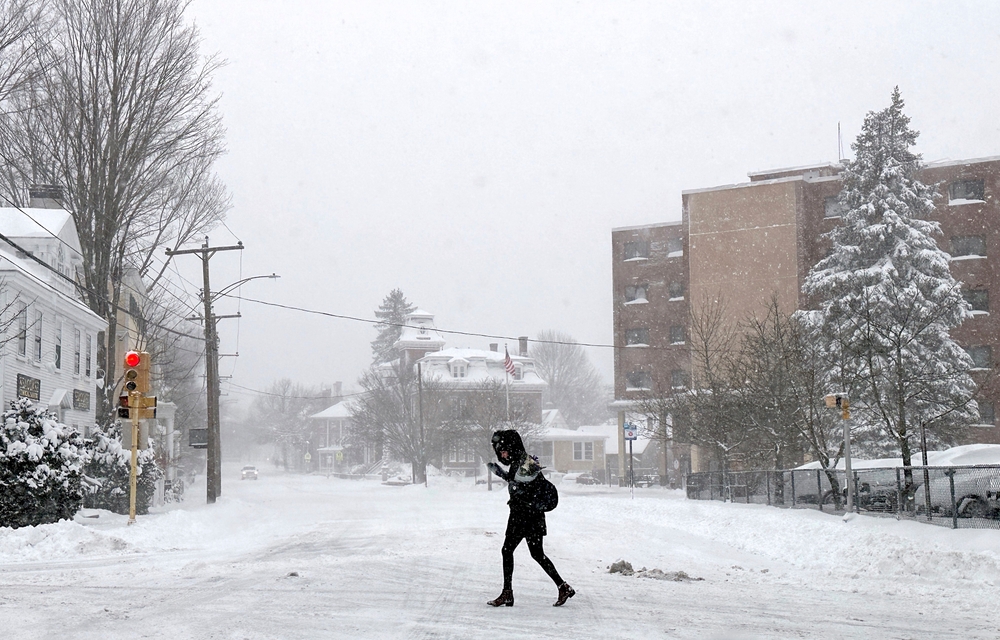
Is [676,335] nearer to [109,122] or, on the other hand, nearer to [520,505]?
[109,122]

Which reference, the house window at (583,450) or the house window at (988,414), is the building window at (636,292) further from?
the house window at (583,450)

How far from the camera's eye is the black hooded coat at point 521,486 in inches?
374

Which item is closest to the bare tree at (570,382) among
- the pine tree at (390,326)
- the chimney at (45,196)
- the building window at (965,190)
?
the pine tree at (390,326)

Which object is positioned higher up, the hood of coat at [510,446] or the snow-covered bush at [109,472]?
the hood of coat at [510,446]

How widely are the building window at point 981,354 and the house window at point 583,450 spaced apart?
1794 inches

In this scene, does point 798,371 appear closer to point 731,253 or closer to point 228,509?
point 228,509

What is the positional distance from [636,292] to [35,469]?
4727 cm

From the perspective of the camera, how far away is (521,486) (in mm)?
9523

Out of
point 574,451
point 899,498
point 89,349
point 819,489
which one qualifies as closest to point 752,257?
point 89,349

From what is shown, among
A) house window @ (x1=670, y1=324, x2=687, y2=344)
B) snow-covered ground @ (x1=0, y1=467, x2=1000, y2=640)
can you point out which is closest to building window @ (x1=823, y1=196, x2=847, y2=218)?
house window @ (x1=670, y1=324, x2=687, y2=344)

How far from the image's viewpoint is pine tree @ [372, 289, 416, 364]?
112m

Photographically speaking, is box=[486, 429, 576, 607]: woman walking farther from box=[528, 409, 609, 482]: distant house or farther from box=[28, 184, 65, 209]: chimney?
box=[528, 409, 609, 482]: distant house

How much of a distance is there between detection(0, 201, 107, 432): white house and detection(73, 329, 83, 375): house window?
32 millimetres

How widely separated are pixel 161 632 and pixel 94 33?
25.1m
